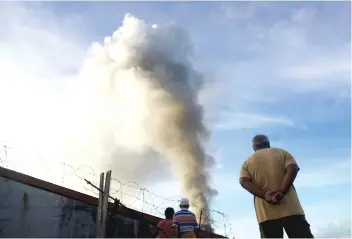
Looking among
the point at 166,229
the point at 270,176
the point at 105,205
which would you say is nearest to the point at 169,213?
the point at 166,229

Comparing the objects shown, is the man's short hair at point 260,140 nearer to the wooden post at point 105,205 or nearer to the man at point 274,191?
the man at point 274,191

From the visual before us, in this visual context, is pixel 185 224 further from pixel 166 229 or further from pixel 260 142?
pixel 260 142

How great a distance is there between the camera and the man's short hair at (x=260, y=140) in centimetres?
422

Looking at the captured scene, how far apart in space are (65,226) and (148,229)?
184cm

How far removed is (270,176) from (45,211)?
5628mm

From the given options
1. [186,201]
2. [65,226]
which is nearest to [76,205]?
[65,226]

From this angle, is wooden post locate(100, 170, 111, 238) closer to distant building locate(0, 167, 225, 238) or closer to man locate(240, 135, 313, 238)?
distant building locate(0, 167, 225, 238)

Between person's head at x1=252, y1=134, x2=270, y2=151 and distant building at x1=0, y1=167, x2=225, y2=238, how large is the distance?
4.42 m

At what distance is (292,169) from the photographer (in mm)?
3812

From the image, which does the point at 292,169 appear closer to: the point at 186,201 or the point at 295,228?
the point at 295,228

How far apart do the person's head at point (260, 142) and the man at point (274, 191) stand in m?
0.10

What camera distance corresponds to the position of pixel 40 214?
7.95m

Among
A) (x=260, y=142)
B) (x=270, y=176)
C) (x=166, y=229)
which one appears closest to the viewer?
(x=270, y=176)

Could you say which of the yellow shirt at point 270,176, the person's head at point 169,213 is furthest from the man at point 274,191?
the person's head at point 169,213
